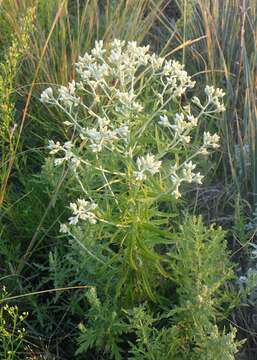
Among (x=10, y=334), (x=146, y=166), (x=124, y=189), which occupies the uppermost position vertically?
(x=146, y=166)

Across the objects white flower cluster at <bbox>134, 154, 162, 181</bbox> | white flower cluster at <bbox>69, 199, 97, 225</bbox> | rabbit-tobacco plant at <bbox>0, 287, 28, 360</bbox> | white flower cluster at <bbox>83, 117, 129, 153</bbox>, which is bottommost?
rabbit-tobacco plant at <bbox>0, 287, 28, 360</bbox>

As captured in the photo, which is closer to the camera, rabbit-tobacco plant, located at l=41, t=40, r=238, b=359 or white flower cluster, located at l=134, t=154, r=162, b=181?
white flower cluster, located at l=134, t=154, r=162, b=181

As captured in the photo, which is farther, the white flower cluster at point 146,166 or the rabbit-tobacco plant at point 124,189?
the rabbit-tobacco plant at point 124,189

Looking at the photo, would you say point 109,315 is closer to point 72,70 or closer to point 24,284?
point 24,284

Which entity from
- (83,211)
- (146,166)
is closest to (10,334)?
(83,211)

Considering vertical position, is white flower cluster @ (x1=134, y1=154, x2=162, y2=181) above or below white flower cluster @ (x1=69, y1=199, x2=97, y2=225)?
above

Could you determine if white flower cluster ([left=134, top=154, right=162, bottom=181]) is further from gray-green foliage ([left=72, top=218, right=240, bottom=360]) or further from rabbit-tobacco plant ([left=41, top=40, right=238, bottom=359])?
gray-green foliage ([left=72, top=218, right=240, bottom=360])

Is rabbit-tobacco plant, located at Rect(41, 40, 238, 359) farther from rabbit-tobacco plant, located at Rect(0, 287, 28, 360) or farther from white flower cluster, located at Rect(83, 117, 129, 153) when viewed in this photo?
rabbit-tobacco plant, located at Rect(0, 287, 28, 360)

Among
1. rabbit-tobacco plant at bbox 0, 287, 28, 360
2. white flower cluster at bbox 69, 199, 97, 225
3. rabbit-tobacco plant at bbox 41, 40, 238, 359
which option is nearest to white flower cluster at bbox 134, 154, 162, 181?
rabbit-tobacco plant at bbox 41, 40, 238, 359

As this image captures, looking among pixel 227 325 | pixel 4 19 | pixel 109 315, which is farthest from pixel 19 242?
pixel 4 19

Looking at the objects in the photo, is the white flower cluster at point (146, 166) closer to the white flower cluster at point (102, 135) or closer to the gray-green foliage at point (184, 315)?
the white flower cluster at point (102, 135)

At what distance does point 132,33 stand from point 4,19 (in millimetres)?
536

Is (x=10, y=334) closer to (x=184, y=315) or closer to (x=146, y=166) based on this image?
(x=184, y=315)

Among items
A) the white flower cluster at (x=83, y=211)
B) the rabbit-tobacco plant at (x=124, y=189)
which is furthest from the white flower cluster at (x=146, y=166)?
the white flower cluster at (x=83, y=211)
